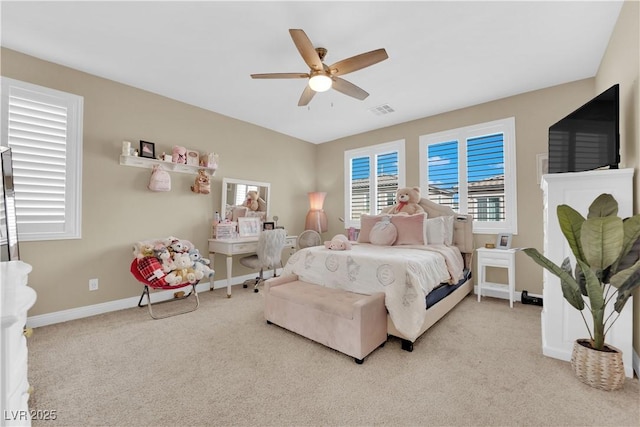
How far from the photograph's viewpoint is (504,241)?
3.49 m

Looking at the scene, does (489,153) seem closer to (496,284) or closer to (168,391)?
(496,284)

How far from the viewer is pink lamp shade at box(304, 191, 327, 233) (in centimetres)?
525

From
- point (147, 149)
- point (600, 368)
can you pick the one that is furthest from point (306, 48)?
point (600, 368)

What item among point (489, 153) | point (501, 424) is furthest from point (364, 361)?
point (489, 153)

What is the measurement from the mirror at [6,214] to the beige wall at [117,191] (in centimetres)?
84

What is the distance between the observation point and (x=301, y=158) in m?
5.56

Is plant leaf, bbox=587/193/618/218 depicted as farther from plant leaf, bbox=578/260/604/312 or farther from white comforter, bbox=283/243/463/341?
white comforter, bbox=283/243/463/341

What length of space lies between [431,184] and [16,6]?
4801 millimetres

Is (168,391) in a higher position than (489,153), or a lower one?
lower

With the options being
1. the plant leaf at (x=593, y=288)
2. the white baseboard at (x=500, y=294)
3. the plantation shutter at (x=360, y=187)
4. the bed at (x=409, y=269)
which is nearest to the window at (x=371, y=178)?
Result: the plantation shutter at (x=360, y=187)

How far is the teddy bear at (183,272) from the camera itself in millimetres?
2934

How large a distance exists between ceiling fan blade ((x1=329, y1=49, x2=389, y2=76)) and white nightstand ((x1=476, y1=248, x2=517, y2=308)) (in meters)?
2.67

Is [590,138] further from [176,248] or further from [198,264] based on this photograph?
[176,248]

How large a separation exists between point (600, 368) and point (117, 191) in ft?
15.2
